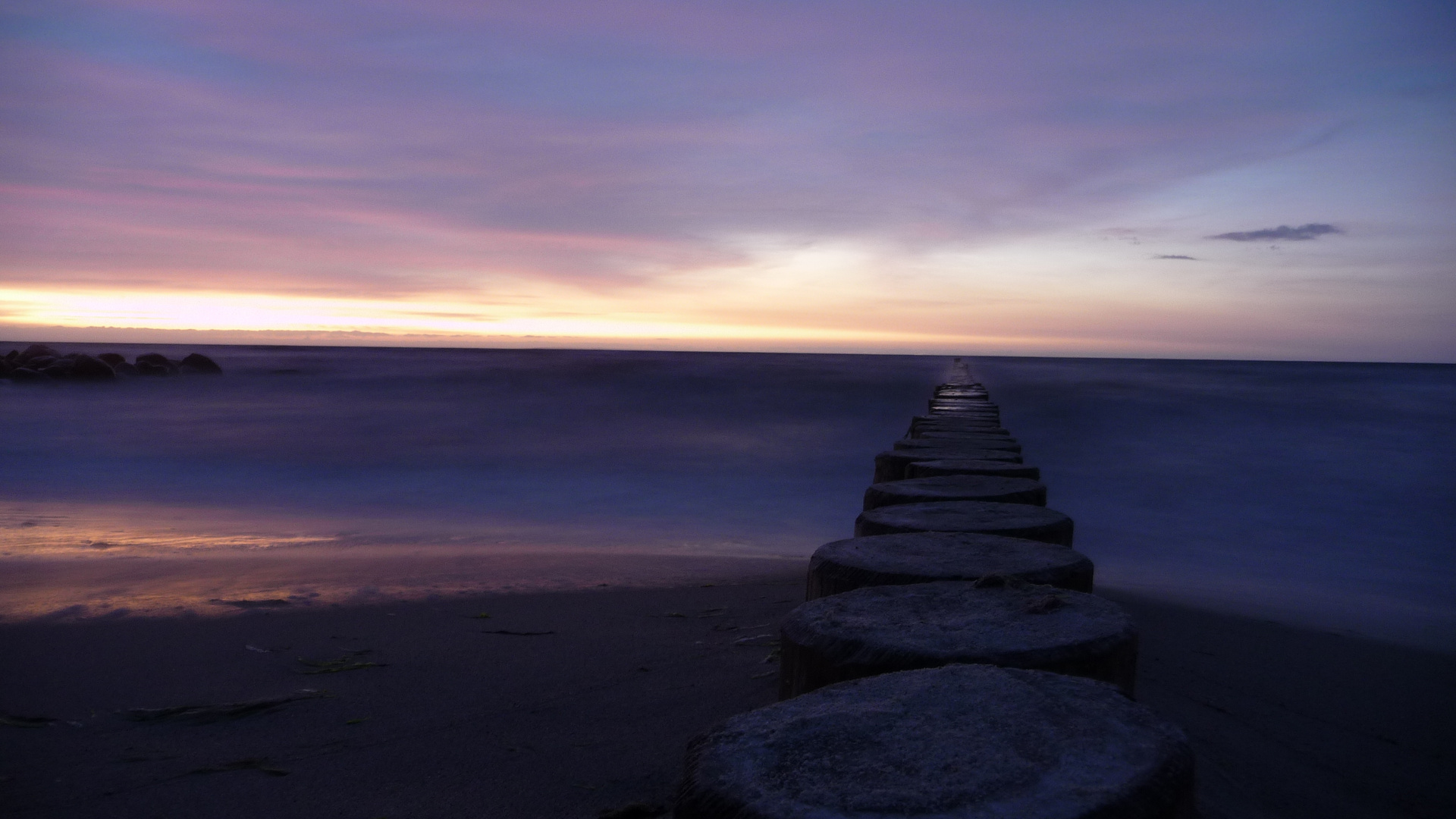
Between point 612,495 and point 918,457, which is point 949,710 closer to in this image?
point 918,457

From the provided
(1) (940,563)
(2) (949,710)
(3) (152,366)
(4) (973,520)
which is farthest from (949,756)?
(3) (152,366)

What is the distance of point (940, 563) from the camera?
2041mm

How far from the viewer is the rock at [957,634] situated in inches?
56.6

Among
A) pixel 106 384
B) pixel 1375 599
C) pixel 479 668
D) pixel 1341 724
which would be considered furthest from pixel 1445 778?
pixel 106 384

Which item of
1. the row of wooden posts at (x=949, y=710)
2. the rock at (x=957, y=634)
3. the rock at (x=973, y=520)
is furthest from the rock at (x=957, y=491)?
the rock at (x=957, y=634)

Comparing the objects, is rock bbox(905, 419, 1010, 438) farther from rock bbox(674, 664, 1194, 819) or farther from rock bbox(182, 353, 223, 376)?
rock bbox(182, 353, 223, 376)

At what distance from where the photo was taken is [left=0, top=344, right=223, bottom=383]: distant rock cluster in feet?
84.8

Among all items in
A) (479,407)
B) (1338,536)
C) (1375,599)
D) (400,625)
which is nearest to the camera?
(400,625)

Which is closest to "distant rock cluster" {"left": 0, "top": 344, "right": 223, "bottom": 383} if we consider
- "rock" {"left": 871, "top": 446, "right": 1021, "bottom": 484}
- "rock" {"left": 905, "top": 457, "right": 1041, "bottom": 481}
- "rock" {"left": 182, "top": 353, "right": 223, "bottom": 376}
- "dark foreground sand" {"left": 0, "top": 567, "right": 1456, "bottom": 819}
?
"rock" {"left": 182, "top": 353, "right": 223, "bottom": 376}

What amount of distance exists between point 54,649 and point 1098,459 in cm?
1356

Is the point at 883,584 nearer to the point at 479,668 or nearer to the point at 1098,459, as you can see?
the point at 479,668

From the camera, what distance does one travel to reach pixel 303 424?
17.9 meters

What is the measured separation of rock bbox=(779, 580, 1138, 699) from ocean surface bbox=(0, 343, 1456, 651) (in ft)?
13.0

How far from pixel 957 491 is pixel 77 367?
30.2 meters
